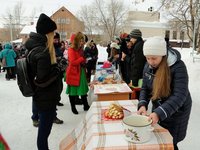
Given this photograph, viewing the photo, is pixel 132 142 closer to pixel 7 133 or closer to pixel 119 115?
pixel 119 115

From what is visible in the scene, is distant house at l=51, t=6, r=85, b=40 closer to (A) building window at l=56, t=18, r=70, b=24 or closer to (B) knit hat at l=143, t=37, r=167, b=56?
(A) building window at l=56, t=18, r=70, b=24

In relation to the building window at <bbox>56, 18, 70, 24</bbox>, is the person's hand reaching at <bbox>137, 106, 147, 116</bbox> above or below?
below

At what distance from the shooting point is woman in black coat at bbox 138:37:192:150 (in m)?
1.95

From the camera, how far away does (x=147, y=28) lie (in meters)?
51.2

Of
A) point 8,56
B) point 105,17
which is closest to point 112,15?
point 105,17

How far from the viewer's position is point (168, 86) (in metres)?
2.00

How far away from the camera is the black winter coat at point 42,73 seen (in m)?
2.71

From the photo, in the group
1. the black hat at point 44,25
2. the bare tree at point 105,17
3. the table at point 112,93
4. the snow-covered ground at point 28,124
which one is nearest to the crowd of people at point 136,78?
the black hat at point 44,25

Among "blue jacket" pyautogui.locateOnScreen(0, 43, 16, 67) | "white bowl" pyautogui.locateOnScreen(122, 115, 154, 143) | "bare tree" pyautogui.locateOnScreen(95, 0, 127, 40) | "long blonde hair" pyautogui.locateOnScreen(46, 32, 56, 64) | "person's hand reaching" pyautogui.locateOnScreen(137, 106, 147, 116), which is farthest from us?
"bare tree" pyautogui.locateOnScreen(95, 0, 127, 40)

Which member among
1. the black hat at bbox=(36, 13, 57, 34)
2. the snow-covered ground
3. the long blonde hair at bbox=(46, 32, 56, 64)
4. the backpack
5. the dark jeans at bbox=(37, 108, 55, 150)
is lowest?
the snow-covered ground

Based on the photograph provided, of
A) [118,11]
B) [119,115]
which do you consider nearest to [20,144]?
[119,115]

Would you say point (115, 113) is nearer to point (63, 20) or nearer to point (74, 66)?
point (74, 66)

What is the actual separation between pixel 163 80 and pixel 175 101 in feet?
0.61

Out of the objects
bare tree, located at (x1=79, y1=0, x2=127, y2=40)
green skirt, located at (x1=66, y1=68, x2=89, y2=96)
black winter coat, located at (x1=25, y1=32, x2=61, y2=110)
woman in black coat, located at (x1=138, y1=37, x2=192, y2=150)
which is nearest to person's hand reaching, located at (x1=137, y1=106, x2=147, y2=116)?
woman in black coat, located at (x1=138, y1=37, x2=192, y2=150)
